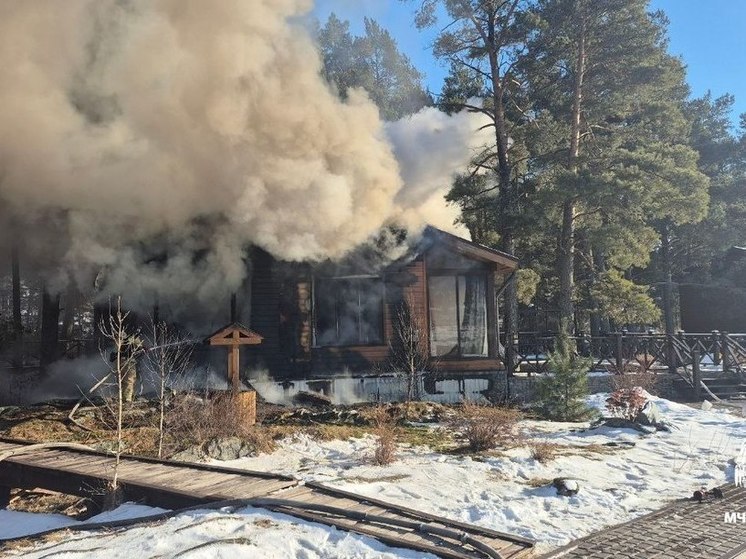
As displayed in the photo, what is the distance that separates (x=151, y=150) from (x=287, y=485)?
991 centimetres

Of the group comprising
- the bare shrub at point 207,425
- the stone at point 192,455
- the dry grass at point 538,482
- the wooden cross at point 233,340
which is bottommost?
the dry grass at point 538,482

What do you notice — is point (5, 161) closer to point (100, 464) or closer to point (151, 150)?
point (151, 150)

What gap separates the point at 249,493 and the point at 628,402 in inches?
312

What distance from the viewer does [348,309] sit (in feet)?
46.4

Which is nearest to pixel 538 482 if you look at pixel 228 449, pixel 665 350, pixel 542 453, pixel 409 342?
pixel 542 453

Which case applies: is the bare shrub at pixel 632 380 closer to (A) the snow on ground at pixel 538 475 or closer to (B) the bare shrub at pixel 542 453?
(A) the snow on ground at pixel 538 475

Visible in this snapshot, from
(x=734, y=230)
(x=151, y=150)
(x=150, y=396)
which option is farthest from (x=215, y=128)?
(x=734, y=230)

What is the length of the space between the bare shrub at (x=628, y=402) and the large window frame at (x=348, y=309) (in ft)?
17.5

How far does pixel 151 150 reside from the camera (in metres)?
13.4

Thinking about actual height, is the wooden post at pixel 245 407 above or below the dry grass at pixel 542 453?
above

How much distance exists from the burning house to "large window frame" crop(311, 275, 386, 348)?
0.08 ft

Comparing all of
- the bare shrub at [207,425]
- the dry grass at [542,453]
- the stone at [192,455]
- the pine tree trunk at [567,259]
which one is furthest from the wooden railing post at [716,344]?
the stone at [192,455]

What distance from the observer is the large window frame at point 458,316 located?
14477 mm

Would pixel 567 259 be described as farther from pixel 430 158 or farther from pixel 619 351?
pixel 430 158
